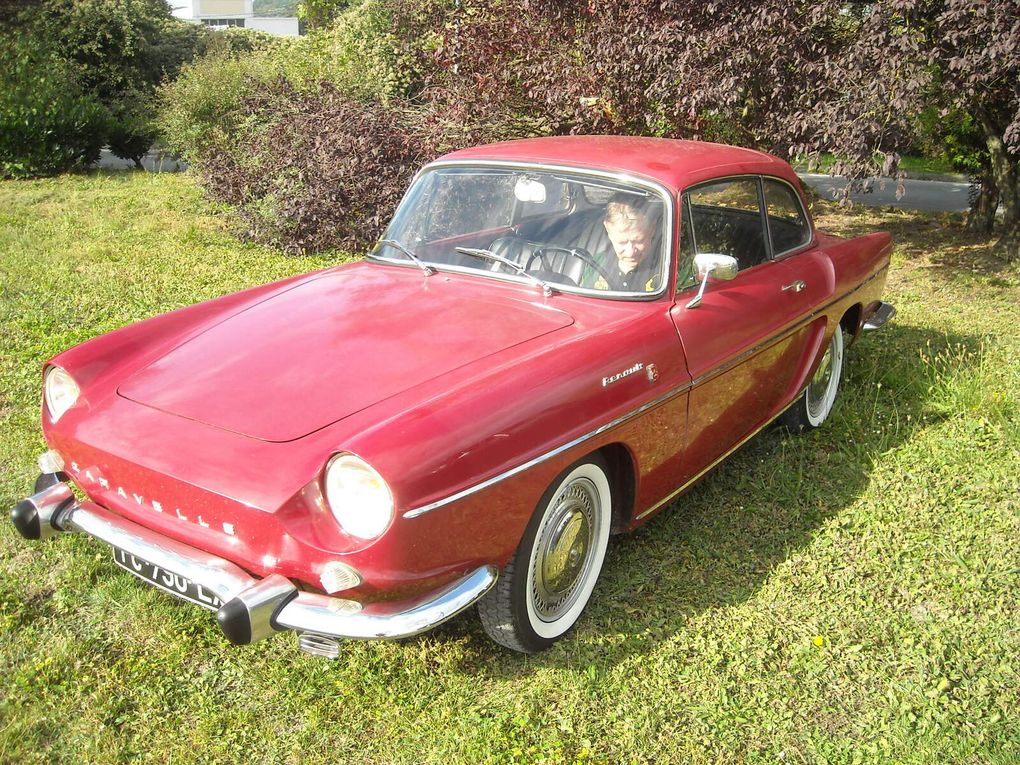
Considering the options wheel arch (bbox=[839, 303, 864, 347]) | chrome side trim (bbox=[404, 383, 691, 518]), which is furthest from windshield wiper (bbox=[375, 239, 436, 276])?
wheel arch (bbox=[839, 303, 864, 347])

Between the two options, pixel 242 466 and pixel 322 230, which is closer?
pixel 242 466

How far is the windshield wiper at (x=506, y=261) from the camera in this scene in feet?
11.4

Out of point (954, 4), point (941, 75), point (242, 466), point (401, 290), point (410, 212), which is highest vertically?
point (954, 4)

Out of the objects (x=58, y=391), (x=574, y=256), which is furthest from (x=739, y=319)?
(x=58, y=391)

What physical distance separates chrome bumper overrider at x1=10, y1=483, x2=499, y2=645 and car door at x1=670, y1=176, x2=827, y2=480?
53.9 inches

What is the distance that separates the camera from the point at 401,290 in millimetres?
3600

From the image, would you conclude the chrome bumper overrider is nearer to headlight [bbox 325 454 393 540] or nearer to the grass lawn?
headlight [bbox 325 454 393 540]

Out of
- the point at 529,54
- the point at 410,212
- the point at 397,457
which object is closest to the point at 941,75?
the point at 529,54

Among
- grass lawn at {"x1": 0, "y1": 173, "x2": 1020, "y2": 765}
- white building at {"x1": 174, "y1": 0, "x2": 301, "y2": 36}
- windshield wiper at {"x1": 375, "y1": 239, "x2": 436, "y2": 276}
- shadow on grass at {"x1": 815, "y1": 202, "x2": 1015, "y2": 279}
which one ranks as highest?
white building at {"x1": 174, "y1": 0, "x2": 301, "y2": 36}

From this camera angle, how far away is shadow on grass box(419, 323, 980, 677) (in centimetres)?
315

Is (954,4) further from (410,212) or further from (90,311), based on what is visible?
(90,311)

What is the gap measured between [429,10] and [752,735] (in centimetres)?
997

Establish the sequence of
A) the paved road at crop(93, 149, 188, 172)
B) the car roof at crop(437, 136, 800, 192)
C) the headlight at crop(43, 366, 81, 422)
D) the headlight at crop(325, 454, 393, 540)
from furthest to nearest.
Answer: the paved road at crop(93, 149, 188, 172) → the car roof at crop(437, 136, 800, 192) → the headlight at crop(43, 366, 81, 422) → the headlight at crop(325, 454, 393, 540)

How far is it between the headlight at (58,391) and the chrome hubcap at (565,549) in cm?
174
